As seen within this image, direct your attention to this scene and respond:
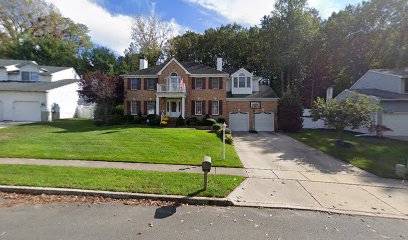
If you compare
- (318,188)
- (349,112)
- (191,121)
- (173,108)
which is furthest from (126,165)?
(173,108)

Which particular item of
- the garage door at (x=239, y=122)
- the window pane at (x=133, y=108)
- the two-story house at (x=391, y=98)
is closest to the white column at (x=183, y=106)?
the garage door at (x=239, y=122)

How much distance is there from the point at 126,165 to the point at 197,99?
17.6 m

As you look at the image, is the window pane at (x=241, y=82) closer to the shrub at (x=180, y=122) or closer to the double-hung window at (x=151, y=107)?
the shrub at (x=180, y=122)

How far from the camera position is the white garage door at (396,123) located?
2081cm

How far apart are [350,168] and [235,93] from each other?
17.7 meters

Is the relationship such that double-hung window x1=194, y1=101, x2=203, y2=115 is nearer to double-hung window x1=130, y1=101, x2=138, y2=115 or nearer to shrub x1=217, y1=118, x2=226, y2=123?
shrub x1=217, y1=118, x2=226, y2=123

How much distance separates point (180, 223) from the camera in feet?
16.7

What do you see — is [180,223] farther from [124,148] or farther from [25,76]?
[25,76]

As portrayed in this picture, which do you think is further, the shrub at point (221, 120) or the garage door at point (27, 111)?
the garage door at point (27, 111)

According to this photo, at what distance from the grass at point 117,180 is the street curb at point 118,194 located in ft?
0.64

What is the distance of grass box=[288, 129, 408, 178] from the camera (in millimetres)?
11148

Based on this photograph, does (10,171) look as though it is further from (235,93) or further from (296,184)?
(235,93)

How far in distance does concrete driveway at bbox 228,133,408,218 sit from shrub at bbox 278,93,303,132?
457 inches

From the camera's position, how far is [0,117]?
25172 mm
